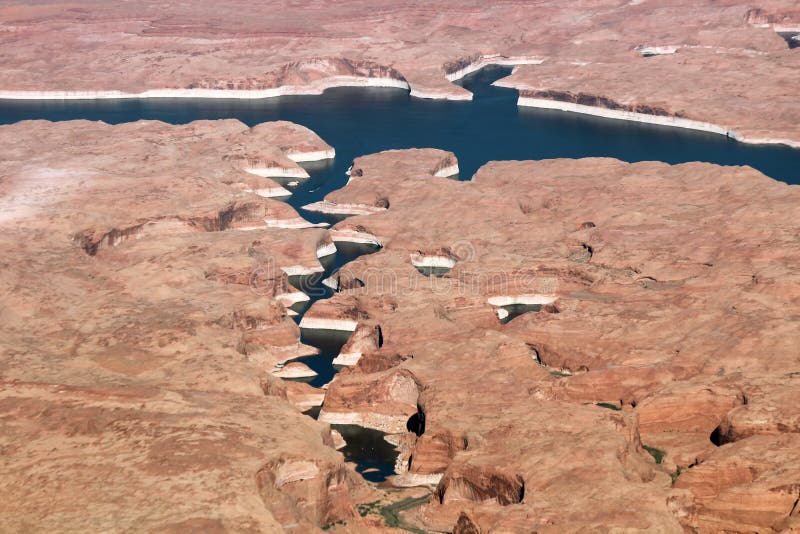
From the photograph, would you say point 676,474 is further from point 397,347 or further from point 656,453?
point 397,347

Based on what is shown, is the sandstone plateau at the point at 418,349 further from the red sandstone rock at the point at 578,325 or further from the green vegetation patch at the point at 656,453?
the green vegetation patch at the point at 656,453

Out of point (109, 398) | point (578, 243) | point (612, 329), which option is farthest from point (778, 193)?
point (109, 398)

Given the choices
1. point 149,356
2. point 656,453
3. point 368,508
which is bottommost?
point 368,508

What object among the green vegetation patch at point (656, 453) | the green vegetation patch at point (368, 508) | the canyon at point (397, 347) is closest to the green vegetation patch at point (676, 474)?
the canyon at point (397, 347)

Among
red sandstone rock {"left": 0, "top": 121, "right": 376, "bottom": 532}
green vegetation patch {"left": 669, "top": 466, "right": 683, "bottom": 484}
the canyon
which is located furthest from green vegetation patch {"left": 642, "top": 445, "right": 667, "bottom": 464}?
red sandstone rock {"left": 0, "top": 121, "right": 376, "bottom": 532}

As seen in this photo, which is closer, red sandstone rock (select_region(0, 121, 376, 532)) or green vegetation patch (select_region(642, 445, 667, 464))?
red sandstone rock (select_region(0, 121, 376, 532))

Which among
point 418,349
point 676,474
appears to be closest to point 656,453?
point 676,474

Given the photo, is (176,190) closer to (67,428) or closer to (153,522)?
(67,428)

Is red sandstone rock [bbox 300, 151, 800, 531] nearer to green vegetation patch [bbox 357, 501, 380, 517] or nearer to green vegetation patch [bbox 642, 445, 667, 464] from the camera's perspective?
green vegetation patch [bbox 642, 445, 667, 464]
